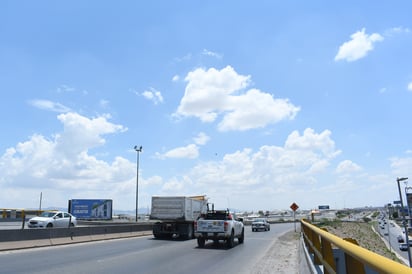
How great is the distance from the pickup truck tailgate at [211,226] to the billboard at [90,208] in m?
42.0

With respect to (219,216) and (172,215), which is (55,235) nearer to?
(172,215)

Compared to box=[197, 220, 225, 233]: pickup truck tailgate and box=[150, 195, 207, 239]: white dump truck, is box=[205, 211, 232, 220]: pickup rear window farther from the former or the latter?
box=[150, 195, 207, 239]: white dump truck

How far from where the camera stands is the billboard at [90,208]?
58.5m

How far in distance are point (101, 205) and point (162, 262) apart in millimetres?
48582

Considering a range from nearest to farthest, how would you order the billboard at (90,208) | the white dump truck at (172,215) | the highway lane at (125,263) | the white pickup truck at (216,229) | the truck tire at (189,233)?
the highway lane at (125,263) < the white pickup truck at (216,229) < the white dump truck at (172,215) < the truck tire at (189,233) < the billboard at (90,208)

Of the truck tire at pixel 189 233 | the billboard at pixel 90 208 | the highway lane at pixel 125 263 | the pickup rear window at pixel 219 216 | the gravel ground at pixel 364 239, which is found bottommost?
the gravel ground at pixel 364 239

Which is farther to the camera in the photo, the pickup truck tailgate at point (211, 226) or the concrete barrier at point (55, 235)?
the pickup truck tailgate at point (211, 226)

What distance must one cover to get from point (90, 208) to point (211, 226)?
42950 mm

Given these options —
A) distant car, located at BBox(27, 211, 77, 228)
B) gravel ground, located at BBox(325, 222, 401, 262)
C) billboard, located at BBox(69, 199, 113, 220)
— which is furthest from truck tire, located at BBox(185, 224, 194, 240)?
billboard, located at BBox(69, 199, 113, 220)

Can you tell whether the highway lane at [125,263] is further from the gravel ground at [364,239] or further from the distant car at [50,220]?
the gravel ground at [364,239]

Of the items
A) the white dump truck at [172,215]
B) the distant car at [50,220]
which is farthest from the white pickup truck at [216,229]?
the distant car at [50,220]

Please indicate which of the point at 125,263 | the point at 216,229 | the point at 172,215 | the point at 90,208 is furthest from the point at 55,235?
the point at 90,208

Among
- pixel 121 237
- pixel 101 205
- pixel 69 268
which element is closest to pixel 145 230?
pixel 121 237

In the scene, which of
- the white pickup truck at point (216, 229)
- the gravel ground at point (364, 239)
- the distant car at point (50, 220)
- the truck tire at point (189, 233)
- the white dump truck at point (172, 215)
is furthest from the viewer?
the gravel ground at point (364, 239)
